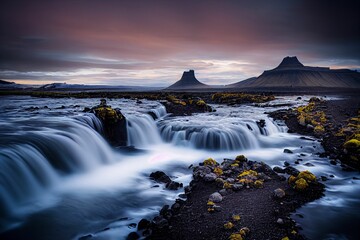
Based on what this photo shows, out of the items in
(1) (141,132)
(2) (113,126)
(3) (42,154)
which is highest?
(2) (113,126)

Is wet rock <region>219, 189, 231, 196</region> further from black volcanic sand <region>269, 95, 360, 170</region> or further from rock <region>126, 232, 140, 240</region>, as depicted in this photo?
black volcanic sand <region>269, 95, 360, 170</region>

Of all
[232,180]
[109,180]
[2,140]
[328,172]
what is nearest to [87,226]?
[109,180]

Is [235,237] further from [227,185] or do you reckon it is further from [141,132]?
[141,132]

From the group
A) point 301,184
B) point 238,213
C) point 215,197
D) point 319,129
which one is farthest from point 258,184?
point 319,129

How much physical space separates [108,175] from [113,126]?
418 centimetres

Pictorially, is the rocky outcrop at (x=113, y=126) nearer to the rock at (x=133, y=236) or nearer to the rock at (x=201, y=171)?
the rock at (x=201, y=171)

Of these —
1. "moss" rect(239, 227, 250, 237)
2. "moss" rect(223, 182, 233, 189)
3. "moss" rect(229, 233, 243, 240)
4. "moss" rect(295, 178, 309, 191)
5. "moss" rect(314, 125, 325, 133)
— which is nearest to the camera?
"moss" rect(229, 233, 243, 240)

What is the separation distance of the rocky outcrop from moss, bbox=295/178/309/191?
861cm

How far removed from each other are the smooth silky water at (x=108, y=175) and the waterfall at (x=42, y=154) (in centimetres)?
3

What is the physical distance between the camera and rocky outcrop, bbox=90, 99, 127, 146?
12598mm

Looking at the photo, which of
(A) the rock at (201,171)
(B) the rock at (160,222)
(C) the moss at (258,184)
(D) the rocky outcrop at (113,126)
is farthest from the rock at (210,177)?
(D) the rocky outcrop at (113,126)

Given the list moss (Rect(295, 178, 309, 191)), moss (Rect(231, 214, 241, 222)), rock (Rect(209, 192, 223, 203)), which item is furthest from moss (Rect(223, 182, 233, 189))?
moss (Rect(295, 178, 309, 191))

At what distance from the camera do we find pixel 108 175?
9.20 metres

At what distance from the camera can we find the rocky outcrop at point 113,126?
12.6m
